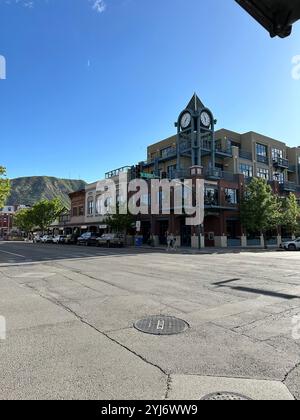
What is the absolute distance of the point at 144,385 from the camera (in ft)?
12.2

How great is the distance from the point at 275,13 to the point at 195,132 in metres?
41.3

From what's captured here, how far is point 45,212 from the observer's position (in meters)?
75.5

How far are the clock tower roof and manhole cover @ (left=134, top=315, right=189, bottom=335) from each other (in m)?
39.7

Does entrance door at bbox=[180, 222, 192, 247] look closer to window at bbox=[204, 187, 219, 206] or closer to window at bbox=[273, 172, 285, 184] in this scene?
window at bbox=[204, 187, 219, 206]

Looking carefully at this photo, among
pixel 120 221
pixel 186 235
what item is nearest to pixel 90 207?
pixel 120 221

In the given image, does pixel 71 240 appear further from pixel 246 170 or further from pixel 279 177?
pixel 279 177

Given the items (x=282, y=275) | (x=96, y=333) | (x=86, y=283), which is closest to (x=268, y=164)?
(x=282, y=275)

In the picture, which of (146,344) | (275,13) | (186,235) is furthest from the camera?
(186,235)

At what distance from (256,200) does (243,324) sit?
34.8 m

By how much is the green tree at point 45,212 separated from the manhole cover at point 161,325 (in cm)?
7271

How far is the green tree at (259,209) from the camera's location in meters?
38.5

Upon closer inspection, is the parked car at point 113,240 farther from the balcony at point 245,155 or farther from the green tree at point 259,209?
the balcony at point 245,155

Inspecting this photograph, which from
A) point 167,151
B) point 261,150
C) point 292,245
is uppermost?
point 261,150
